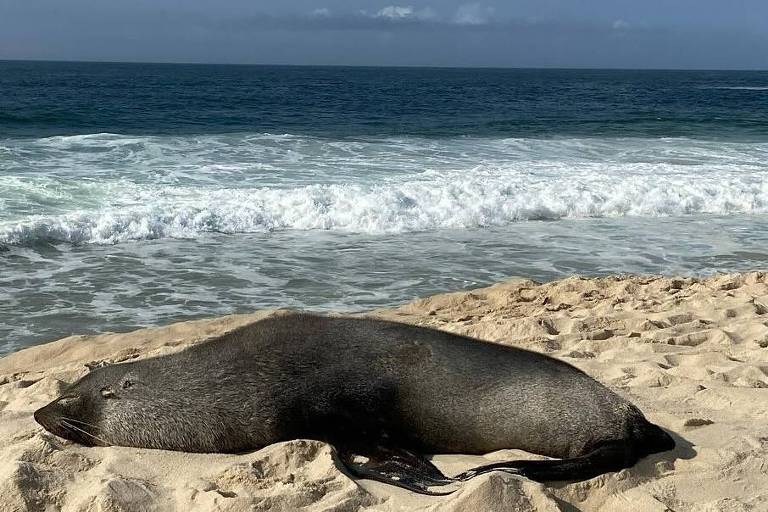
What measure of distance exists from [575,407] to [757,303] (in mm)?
3723

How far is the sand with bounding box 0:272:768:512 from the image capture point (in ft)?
10.7

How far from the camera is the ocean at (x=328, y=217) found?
8219 millimetres

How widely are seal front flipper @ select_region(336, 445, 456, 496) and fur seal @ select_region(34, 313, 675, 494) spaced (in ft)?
0.03

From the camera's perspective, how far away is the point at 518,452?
375 centimetres

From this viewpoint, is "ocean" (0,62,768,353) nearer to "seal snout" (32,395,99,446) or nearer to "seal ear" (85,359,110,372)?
"seal ear" (85,359,110,372)

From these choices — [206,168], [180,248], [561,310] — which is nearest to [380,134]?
[206,168]

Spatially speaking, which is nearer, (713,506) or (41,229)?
(713,506)

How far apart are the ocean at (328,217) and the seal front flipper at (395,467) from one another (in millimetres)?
3998

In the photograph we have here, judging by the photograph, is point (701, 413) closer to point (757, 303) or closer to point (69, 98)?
→ point (757, 303)

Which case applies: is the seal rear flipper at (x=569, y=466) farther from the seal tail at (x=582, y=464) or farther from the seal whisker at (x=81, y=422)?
the seal whisker at (x=81, y=422)

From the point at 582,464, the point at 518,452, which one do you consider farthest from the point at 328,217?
the point at 582,464

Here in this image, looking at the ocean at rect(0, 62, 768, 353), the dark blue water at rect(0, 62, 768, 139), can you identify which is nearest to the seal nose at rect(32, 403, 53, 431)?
the ocean at rect(0, 62, 768, 353)

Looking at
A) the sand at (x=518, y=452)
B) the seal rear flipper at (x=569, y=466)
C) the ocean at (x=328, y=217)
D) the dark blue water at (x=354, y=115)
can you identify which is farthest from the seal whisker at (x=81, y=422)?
the dark blue water at (x=354, y=115)

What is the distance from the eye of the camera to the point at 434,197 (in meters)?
12.8
